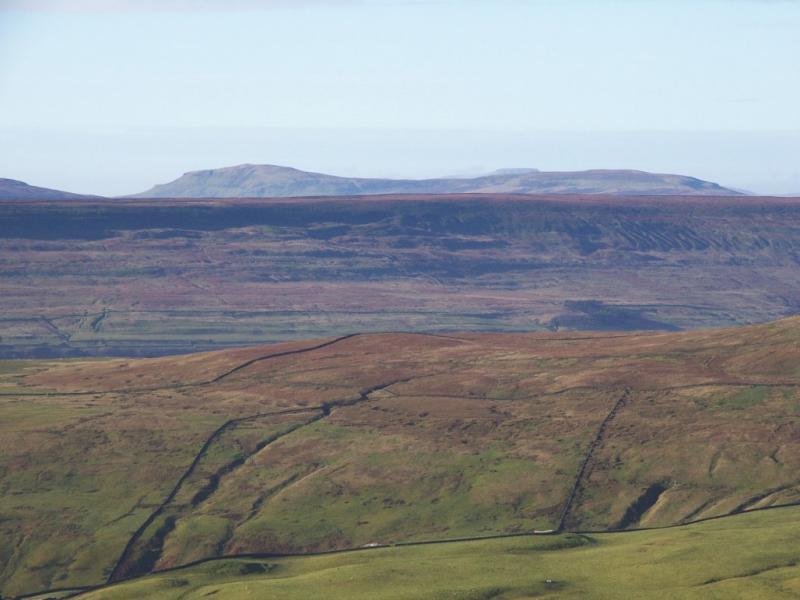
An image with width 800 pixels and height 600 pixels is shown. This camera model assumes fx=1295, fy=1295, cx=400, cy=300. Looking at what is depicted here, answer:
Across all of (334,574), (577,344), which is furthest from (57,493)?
(577,344)

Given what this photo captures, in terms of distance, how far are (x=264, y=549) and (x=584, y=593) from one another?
29419 millimetres

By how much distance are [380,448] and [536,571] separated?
→ 121ft

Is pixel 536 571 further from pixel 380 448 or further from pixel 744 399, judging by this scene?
pixel 744 399

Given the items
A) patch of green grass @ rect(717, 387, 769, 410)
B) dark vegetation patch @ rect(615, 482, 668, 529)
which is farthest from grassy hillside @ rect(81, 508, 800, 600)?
patch of green grass @ rect(717, 387, 769, 410)

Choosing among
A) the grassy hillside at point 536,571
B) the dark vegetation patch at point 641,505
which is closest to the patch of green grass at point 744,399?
the dark vegetation patch at point 641,505

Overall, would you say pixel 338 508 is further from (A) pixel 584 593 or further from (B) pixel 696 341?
(B) pixel 696 341

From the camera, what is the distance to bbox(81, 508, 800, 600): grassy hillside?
57500 millimetres

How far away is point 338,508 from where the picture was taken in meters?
88.2

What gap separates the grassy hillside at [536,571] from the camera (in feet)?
189

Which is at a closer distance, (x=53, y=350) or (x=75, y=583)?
(x=75, y=583)

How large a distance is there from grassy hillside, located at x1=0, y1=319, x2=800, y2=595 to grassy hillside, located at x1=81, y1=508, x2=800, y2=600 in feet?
36.7

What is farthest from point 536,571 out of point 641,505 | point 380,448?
point 380,448

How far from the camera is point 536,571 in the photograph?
62719mm

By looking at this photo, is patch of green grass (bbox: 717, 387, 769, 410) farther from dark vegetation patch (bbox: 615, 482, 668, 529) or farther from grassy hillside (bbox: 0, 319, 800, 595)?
dark vegetation patch (bbox: 615, 482, 668, 529)
